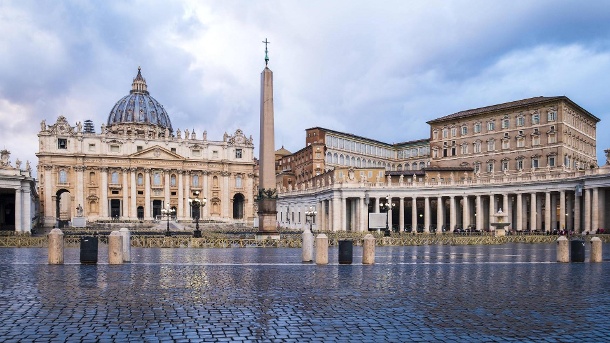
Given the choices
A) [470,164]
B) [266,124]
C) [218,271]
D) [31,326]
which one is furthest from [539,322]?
[470,164]

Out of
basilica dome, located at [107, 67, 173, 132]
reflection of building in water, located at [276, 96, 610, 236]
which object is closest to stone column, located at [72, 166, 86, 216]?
reflection of building in water, located at [276, 96, 610, 236]

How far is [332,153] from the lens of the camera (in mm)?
96125

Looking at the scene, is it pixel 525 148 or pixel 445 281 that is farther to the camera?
pixel 525 148

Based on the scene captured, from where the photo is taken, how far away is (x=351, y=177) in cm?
7400

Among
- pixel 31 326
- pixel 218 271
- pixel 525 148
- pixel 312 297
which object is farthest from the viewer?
pixel 525 148

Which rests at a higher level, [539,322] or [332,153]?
[332,153]

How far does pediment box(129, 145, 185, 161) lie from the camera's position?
100 meters

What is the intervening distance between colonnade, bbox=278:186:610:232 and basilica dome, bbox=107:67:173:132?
2174 inches

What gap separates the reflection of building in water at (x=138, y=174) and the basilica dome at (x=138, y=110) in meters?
26.4

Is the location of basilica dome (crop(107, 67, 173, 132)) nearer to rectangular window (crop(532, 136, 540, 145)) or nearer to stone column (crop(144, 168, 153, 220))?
A: stone column (crop(144, 168, 153, 220))

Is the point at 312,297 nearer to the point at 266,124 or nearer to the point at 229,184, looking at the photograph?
the point at 266,124

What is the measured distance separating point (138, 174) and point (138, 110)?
115ft

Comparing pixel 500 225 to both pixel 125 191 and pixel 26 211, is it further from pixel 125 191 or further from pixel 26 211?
pixel 125 191

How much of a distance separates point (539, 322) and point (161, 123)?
13256 cm
